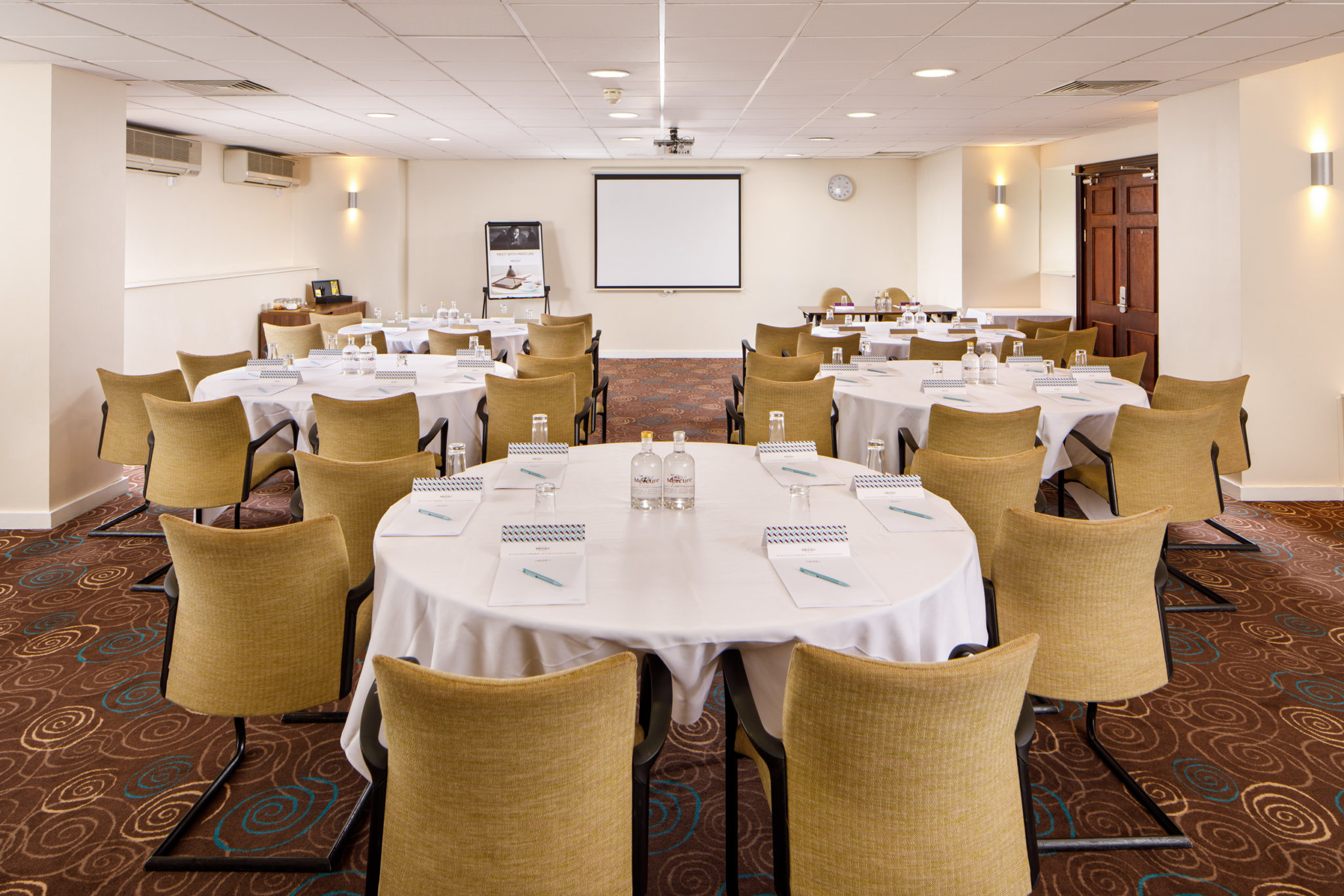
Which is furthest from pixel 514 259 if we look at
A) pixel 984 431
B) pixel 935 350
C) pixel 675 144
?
pixel 984 431

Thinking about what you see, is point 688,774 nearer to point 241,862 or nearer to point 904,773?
point 241,862

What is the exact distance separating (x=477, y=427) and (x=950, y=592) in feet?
11.8

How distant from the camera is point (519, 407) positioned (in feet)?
16.3

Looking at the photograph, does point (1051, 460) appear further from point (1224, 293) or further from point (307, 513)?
point (307, 513)

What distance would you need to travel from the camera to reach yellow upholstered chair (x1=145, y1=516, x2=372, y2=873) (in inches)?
90.5

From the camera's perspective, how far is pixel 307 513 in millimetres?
3178

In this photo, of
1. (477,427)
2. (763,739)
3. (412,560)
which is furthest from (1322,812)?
(477,427)

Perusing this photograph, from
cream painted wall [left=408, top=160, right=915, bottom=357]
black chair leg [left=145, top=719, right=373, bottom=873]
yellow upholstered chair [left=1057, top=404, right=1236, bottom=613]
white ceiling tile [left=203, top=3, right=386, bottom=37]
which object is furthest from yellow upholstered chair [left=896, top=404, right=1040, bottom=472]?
cream painted wall [left=408, top=160, right=915, bottom=357]

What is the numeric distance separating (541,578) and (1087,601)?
4.72 ft

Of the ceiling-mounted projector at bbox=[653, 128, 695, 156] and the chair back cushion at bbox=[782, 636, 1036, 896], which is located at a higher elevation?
the ceiling-mounted projector at bbox=[653, 128, 695, 156]

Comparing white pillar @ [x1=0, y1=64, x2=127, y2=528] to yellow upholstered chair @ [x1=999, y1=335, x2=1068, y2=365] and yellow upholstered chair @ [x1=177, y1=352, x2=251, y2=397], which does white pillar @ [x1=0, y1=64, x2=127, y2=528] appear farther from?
yellow upholstered chair @ [x1=999, y1=335, x2=1068, y2=365]

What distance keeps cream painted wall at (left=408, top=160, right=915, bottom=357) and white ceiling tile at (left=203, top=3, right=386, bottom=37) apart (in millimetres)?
8170

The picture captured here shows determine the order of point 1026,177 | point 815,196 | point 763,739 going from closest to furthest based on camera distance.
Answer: point 763,739
point 1026,177
point 815,196

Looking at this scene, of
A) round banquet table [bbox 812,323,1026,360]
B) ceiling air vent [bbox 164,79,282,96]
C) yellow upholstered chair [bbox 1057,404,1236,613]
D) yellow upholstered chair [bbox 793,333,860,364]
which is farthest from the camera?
round banquet table [bbox 812,323,1026,360]
